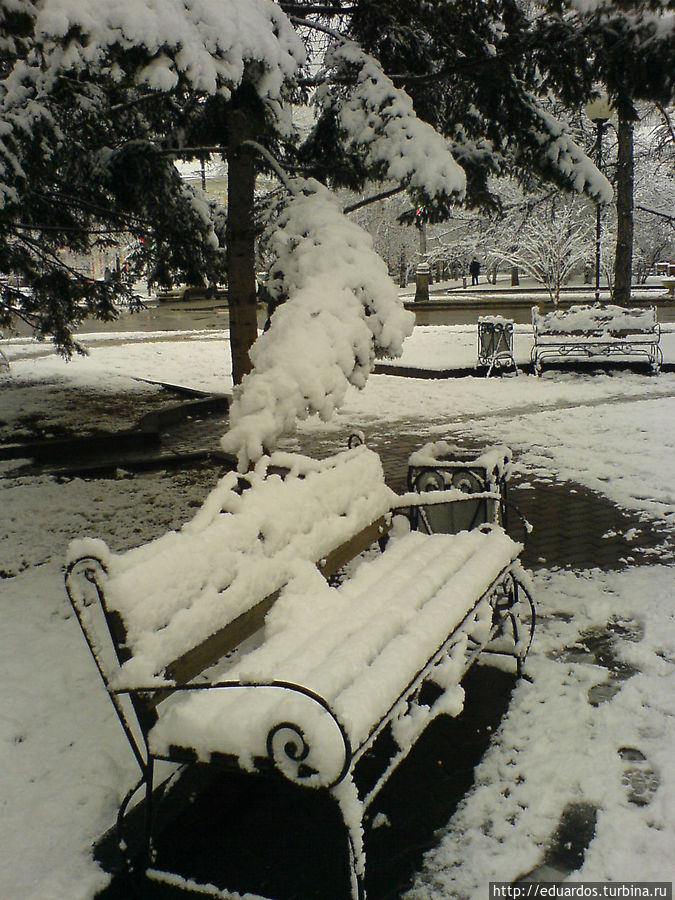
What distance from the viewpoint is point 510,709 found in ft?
10.9

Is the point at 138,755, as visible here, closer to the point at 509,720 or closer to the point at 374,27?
the point at 509,720

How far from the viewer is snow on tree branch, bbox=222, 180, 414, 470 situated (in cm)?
385

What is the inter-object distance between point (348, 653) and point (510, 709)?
3.52 feet

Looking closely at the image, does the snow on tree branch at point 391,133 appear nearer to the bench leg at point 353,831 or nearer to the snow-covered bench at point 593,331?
the bench leg at point 353,831

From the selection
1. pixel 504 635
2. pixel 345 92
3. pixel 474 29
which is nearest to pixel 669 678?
pixel 504 635

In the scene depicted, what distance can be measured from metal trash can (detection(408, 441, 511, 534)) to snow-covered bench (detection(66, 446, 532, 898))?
2.66 ft

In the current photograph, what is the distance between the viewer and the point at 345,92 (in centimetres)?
614

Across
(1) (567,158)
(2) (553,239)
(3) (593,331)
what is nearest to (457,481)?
(1) (567,158)

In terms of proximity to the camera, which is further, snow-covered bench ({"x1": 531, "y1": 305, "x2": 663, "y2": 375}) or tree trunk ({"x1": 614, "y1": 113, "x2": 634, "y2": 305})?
tree trunk ({"x1": 614, "y1": 113, "x2": 634, "y2": 305})

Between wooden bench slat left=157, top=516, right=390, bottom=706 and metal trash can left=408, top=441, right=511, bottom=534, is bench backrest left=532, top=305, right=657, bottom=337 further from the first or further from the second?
wooden bench slat left=157, top=516, right=390, bottom=706

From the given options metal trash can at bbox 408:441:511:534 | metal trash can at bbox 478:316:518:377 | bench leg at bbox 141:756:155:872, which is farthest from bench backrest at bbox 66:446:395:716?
metal trash can at bbox 478:316:518:377

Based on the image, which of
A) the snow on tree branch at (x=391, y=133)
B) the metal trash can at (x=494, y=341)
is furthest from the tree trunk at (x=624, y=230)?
the snow on tree branch at (x=391, y=133)

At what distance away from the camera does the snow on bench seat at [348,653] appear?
7.61ft

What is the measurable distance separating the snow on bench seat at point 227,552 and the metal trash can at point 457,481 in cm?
80
